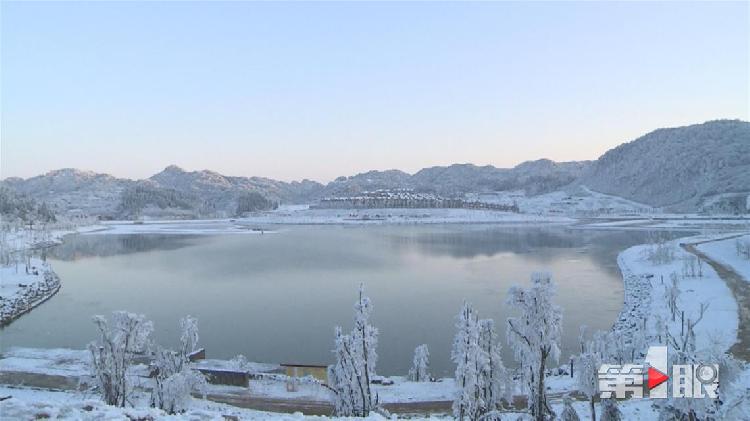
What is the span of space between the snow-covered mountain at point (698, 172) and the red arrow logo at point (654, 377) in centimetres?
12959

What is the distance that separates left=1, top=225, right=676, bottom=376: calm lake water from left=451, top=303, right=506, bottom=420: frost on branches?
501cm

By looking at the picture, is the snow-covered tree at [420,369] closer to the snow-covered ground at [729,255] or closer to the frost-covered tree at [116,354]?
the frost-covered tree at [116,354]

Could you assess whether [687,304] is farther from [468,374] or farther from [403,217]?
[403,217]

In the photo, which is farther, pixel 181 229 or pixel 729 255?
pixel 181 229

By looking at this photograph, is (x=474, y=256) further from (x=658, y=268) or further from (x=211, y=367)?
(x=211, y=367)

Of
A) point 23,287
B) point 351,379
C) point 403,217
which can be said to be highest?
point 403,217

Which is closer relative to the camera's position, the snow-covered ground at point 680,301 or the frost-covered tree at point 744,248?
the snow-covered ground at point 680,301

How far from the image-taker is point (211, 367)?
1705 cm

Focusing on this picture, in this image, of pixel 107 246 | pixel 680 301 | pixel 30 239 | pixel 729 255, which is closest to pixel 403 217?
pixel 107 246

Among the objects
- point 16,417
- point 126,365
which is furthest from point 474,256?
point 16,417

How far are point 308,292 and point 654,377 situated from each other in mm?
22516

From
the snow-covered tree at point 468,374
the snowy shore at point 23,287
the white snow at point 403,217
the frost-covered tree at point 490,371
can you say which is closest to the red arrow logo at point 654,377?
the frost-covered tree at point 490,371

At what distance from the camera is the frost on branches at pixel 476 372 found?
11141 millimetres

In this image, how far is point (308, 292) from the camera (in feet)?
102
